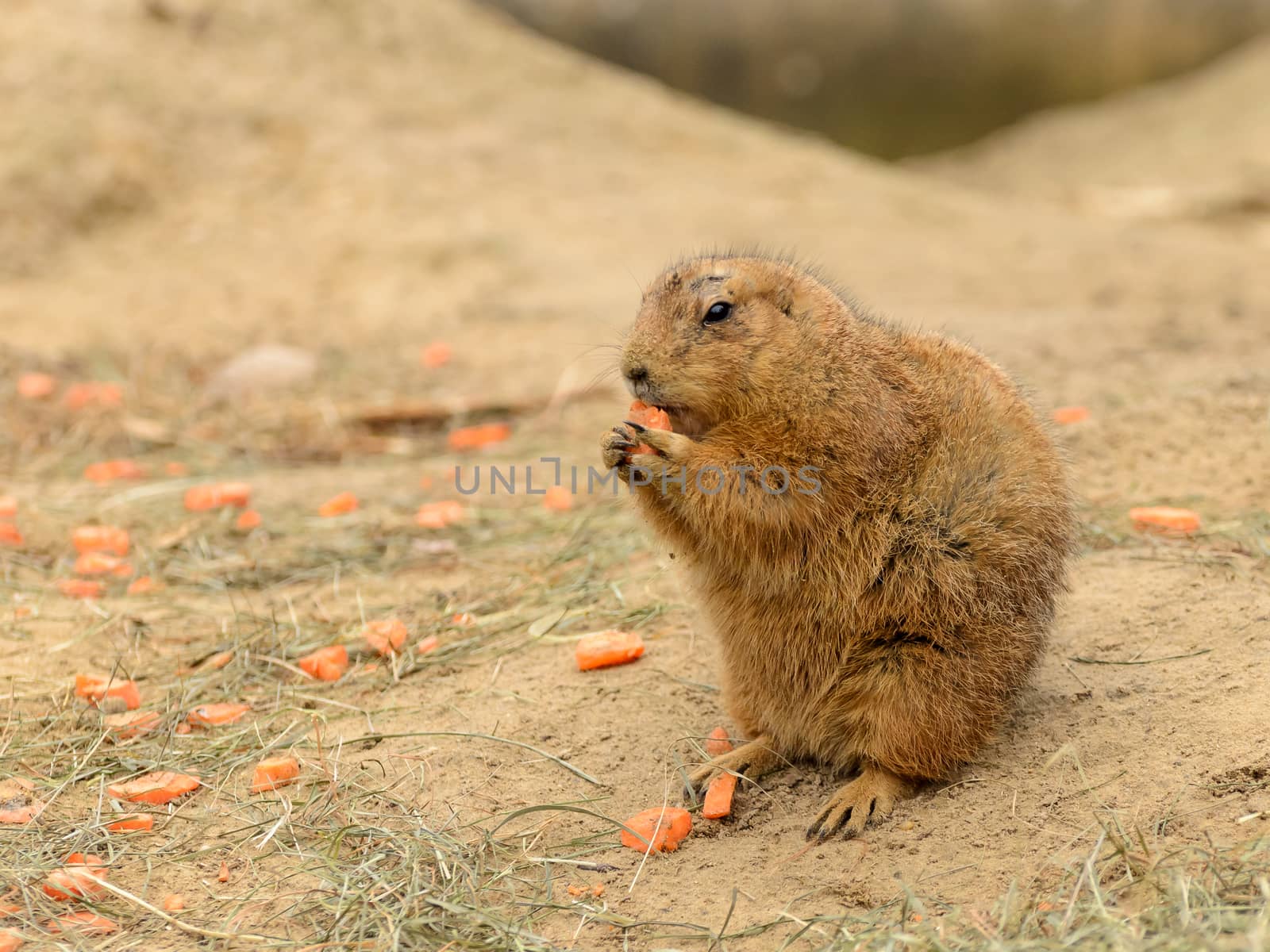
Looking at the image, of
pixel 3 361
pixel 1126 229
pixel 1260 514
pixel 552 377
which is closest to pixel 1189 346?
pixel 1260 514

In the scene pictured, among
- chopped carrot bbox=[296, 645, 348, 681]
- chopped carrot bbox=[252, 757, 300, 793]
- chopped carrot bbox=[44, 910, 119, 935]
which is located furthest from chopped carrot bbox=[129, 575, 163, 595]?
chopped carrot bbox=[44, 910, 119, 935]

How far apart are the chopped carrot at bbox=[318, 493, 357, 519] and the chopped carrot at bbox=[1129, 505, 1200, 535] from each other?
3423 mm

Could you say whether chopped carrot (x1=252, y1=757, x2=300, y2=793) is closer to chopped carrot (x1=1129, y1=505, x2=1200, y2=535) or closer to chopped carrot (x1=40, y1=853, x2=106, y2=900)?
chopped carrot (x1=40, y1=853, x2=106, y2=900)

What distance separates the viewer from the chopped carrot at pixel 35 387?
7711 millimetres

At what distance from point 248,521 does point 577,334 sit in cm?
361

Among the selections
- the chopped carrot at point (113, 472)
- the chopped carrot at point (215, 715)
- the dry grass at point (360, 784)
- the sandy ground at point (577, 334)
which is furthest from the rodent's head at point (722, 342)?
the chopped carrot at point (113, 472)

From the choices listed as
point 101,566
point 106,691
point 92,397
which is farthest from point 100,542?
point 92,397

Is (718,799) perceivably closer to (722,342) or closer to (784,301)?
(722,342)

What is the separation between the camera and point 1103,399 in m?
6.27

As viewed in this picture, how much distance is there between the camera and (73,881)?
119 inches

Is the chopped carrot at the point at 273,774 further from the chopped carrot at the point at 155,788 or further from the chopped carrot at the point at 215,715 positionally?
the chopped carrot at the point at 215,715

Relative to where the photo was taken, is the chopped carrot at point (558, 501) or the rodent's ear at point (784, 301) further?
the chopped carrot at point (558, 501)

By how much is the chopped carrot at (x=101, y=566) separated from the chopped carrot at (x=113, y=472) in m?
1.31

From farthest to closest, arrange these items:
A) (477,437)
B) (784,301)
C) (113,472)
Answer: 1. (477,437)
2. (113,472)
3. (784,301)
